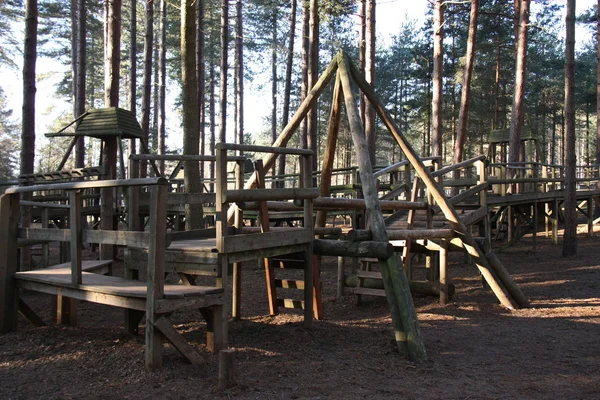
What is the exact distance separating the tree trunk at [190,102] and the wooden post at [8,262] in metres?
5.72

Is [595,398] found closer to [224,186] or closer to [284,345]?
[284,345]

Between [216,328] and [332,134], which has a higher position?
[332,134]

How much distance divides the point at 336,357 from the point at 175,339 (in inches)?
68.3

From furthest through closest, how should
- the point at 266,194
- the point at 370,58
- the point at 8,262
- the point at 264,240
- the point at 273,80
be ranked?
the point at 273,80 < the point at 370,58 < the point at 8,262 < the point at 264,240 < the point at 266,194

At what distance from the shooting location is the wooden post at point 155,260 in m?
4.49

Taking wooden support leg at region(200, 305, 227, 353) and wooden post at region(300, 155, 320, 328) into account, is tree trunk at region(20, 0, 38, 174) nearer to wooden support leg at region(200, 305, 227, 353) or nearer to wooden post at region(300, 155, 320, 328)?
wooden post at region(300, 155, 320, 328)

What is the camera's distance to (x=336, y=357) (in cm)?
546

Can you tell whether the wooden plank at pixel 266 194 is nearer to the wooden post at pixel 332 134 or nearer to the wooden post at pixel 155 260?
the wooden post at pixel 155 260

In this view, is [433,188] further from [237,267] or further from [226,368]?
[226,368]

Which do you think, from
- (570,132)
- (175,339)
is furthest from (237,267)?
(570,132)

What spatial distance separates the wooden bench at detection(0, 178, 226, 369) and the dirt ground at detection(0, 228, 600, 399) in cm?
27

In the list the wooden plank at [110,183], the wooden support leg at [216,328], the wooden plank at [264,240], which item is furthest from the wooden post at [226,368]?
the wooden plank at [110,183]

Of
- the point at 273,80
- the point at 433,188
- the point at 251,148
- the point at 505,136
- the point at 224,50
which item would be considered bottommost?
the point at 433,188

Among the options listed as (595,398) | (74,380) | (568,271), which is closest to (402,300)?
(595,398)
